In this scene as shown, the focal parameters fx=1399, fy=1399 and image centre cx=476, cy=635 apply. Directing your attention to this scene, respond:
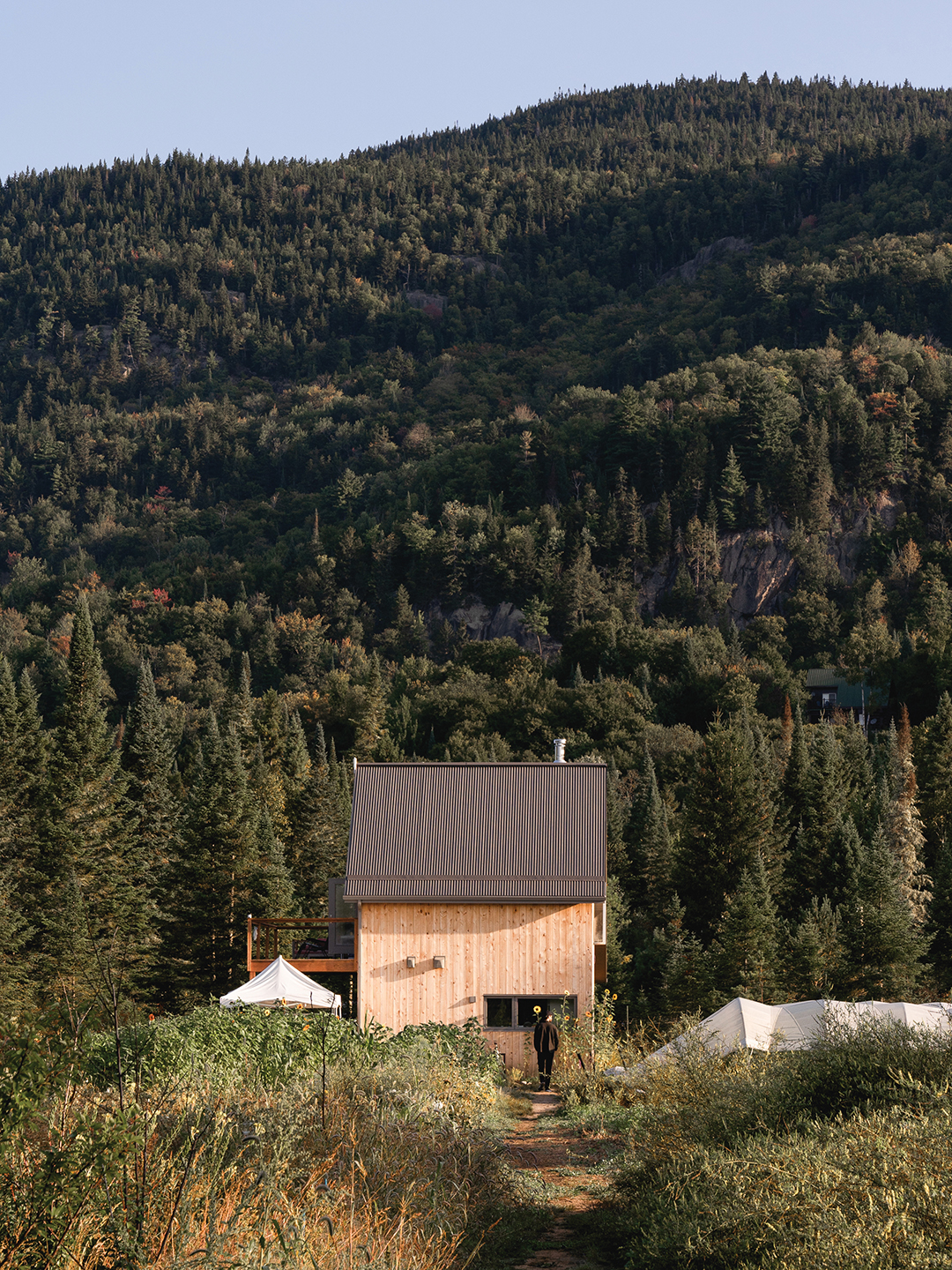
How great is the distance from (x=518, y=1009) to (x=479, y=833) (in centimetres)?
301

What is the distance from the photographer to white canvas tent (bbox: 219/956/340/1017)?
2230 cm

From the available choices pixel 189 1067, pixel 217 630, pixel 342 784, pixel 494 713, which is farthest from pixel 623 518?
pixel 189 1067

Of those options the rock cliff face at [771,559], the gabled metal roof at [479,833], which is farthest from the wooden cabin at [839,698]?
the gabled metal roof at [479,833]

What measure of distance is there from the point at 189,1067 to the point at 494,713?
223 ft

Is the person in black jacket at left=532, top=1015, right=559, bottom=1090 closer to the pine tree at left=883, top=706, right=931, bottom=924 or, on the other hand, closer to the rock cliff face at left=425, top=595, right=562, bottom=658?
the pine tree at left=883, top=706, right=931, bottom=924

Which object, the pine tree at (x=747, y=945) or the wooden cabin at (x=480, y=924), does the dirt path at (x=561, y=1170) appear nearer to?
the wooden cabin at (x=480, y=924)

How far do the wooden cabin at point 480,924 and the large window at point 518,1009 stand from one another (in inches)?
0.6

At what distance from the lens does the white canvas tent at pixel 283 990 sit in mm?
22297

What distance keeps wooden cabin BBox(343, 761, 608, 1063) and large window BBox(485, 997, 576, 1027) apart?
15 millimetres

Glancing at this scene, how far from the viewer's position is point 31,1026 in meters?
7.02

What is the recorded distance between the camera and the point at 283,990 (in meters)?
22.8

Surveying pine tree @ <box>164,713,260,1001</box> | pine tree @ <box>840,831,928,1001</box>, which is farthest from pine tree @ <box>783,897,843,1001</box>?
pine tree @ <box>164,713,260,1001</box>

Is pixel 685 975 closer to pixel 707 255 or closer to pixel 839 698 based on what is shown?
pixel 839 698

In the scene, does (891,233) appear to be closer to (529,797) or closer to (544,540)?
(544,540)
